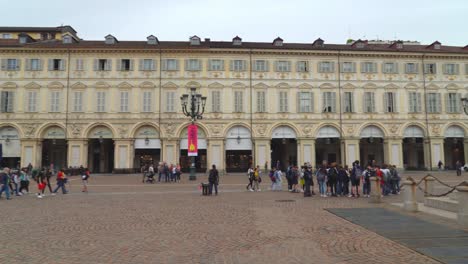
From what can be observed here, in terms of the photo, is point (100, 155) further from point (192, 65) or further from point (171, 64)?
point (192, 65)

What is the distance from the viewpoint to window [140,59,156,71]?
38906 mm

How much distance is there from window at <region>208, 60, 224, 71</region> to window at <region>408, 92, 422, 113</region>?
73.7 feet

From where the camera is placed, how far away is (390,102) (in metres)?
40.6

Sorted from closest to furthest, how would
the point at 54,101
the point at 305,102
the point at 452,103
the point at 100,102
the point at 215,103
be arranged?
the point at 54,101
the point at 100,102
the point at 215,103
the point at 305,102
the point at 452,103

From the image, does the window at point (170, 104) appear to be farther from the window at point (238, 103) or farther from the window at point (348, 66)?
the window at point (348, 66)

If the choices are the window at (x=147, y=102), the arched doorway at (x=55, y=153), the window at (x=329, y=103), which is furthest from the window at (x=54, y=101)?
the window at (x=329, y=103)

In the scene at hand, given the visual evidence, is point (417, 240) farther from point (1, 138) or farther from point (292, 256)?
point (1, 138)

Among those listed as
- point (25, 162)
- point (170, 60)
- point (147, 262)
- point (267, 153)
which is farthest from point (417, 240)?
point (25, 162)

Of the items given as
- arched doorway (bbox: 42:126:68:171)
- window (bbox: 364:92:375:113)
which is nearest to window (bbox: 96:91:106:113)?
arched doorway (bbox: 42:126:68:171)

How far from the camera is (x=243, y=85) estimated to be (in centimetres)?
3938

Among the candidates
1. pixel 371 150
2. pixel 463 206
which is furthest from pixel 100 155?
pixel 463 206

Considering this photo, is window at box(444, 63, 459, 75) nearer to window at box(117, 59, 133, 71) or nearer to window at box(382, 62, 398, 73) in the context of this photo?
window at box(382, 62, 398, 73)

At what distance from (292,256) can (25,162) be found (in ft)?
128

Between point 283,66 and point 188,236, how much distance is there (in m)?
34.2
